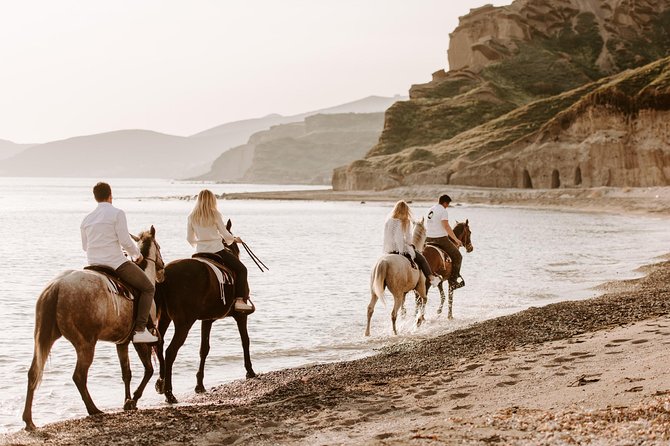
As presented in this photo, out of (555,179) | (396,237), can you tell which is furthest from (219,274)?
(555,179)

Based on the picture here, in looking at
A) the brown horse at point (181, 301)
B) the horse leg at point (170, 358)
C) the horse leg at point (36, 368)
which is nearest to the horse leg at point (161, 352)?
the brown horse at point (181, 301)

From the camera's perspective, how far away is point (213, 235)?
1091 centimetres

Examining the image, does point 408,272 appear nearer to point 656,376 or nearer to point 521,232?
point 656,376

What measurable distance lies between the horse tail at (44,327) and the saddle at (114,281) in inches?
25.6

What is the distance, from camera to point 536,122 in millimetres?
131625

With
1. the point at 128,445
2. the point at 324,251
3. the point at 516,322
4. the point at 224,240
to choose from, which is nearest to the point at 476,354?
the point at 516,322

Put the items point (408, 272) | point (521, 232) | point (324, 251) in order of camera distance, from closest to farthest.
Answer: point (408, 272) → point (324, 251) → point (521, 232)

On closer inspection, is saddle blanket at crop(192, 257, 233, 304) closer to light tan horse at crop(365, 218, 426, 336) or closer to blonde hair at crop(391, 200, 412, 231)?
light tan horse at crop(365, 218, 426, 336)

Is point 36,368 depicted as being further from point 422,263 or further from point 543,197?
point 543,197

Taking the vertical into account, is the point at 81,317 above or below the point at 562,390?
above

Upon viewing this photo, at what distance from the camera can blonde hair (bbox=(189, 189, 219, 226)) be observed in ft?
35.3

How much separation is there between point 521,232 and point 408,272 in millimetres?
35869

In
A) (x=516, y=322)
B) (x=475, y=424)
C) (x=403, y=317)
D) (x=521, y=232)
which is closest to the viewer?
(x=475, y=424)

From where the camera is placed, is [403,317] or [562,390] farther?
[403,317]
